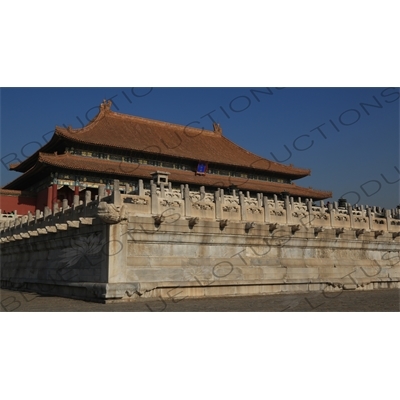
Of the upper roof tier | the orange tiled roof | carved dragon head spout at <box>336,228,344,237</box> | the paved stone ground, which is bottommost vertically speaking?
the paved stone ground

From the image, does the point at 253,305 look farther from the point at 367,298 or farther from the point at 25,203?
the point at 25,203

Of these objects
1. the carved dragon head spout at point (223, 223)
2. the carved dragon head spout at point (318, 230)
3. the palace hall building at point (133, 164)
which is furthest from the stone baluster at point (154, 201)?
the palace hall building at point (133, 164)

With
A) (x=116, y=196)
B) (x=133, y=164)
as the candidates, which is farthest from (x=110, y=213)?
(x=133, y=164)

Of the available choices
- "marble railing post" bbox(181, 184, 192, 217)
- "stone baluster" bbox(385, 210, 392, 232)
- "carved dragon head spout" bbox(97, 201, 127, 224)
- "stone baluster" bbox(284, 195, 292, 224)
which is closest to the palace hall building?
"stone baluster" bbox(385, 210, 392, 232)

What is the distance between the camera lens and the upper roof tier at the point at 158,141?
3506 cm

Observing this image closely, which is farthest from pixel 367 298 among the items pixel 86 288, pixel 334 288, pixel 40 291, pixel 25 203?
pixel 25 203

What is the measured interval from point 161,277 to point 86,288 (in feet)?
7.08

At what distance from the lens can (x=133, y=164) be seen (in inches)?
1400

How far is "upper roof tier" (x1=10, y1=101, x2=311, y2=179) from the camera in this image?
35062 millimetres

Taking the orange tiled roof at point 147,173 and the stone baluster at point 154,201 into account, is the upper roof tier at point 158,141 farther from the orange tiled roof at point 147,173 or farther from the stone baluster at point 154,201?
the stone baluster at point 154,201

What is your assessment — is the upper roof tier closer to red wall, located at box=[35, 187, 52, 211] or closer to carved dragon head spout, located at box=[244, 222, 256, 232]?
red wall, located at box=[35, 187, 52, 211]

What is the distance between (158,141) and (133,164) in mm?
5024

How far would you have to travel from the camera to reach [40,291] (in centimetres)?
1919

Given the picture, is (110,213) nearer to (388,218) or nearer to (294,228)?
(294,228)
